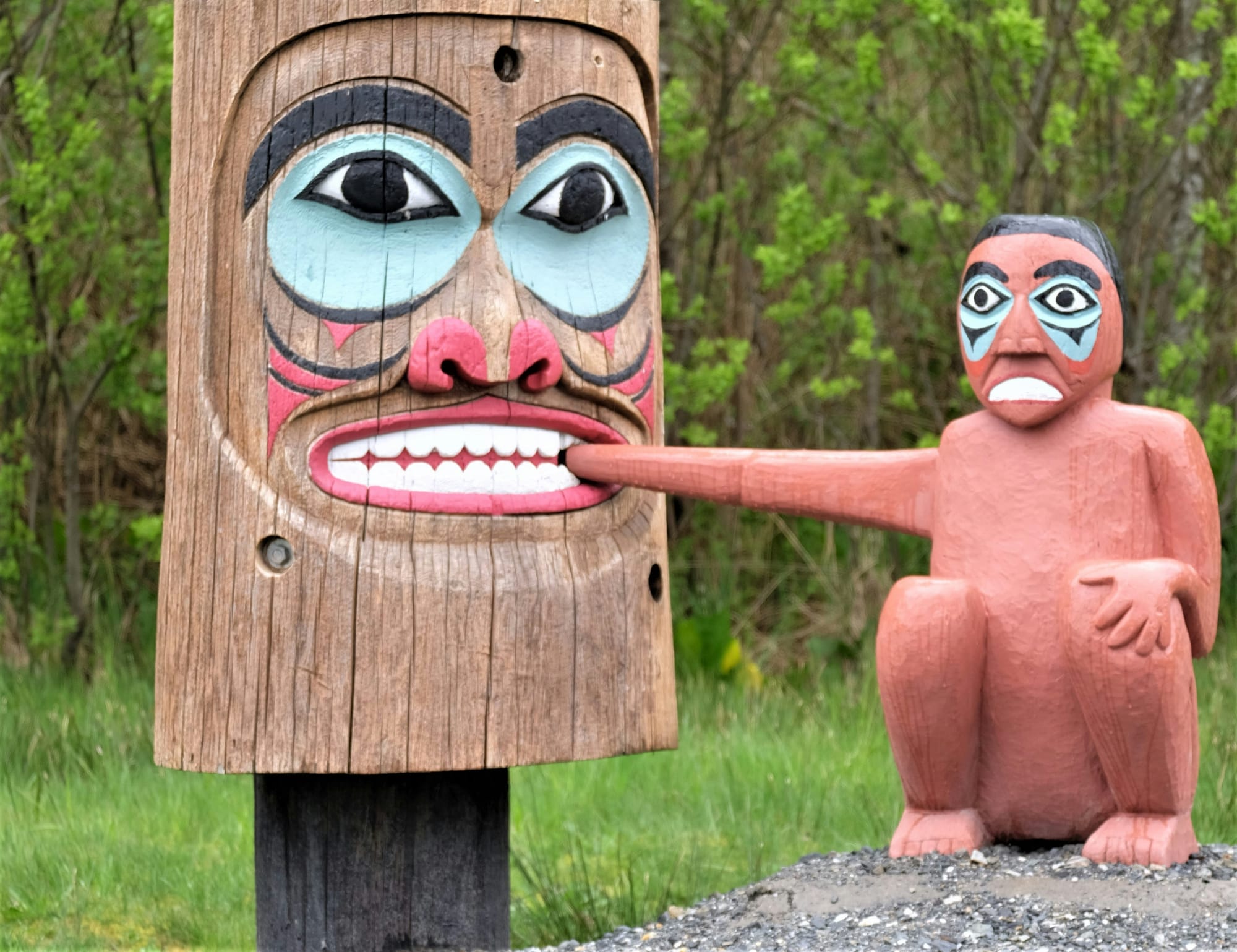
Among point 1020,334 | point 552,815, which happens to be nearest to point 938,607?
point 1020,334

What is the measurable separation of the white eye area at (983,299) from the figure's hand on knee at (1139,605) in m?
0.60

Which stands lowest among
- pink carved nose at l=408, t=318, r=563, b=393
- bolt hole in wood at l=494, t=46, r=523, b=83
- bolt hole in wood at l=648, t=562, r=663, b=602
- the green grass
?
the green grass

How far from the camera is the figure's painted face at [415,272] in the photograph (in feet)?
11.3

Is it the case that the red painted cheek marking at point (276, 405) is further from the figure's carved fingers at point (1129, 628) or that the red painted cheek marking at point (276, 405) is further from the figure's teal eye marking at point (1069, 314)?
the figure's carved fingers at point (1129, 628)

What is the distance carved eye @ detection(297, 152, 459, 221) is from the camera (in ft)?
11.4

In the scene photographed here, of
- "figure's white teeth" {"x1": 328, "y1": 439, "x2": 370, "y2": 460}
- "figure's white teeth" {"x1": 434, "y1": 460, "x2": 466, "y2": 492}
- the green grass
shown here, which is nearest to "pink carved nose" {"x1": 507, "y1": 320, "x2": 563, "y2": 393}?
"figure's white teeth" {"x1": 434, "y1": 460, "x2": 466, "y2": 492}

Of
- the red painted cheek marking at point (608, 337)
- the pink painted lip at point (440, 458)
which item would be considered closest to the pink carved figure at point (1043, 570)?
the pink painted lip at point (440, 458)

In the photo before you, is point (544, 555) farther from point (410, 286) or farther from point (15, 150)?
point (15, 150)

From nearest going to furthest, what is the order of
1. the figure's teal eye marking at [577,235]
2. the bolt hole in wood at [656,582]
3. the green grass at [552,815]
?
the figure's teal eye marking at [577,235]
the bolt hole in wood at [656,582]
the green grass at [552,815]

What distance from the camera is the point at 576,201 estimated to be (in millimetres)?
3596

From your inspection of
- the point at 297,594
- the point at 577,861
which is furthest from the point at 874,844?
the point at 297,594

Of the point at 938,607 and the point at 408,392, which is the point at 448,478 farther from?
the point at 938,607

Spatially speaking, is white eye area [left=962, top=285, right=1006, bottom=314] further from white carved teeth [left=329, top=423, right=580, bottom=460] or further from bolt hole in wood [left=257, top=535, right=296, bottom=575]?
bolt hole in wood [left=257, top=535, right=296, bottom=575]

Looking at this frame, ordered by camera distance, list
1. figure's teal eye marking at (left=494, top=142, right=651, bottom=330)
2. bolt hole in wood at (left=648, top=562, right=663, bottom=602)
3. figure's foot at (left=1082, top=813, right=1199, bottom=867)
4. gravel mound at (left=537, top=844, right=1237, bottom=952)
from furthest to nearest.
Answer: bolt hole in wood at (left=648, top=562, right=663, bottom=602)
figure's teal eye marking at (left=494, top=142, right=651, bottom=330)
figure's foot at (left=1082, top=813, right=1199, bottom=867)
gravel mound at (left=537, top=844, right=1237, bottom=952)
